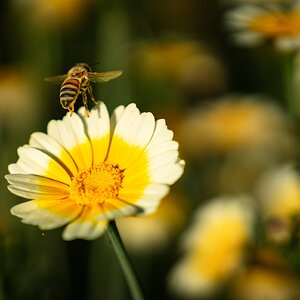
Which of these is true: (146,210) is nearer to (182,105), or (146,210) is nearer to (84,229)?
(84,229)

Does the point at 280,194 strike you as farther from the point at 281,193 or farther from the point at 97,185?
the point at 97,185

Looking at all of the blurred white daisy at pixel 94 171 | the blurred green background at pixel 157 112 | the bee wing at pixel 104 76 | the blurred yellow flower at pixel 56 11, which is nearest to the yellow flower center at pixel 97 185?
the blurred white daisy at pixel 94 171

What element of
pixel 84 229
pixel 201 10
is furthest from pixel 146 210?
pixel 201 10

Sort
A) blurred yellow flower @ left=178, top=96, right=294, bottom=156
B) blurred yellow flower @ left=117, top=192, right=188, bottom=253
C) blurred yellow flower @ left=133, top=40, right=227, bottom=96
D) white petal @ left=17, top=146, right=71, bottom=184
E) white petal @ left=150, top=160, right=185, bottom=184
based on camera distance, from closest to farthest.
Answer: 1. white petal @ left=150, top=160, right=185, bottom=184
2. white petal @ left=17, top=146, right=71, bottom=184
3. blurred yellow flower @ left=117, top=192, right=188, bottom=253
4. blurred yellow flower @ left=178, top=96, right=294, bottom=156
5. blurred yellow flower @ left=133, top=40, right=227, bottom=96

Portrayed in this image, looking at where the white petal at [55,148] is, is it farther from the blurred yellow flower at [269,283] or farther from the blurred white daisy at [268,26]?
the blurred white daisy at [268,26]

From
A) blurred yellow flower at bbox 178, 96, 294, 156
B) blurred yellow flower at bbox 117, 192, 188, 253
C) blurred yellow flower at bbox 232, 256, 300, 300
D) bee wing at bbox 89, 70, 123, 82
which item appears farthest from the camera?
blurred yellow flower at bbox 178, 96, 294, 156

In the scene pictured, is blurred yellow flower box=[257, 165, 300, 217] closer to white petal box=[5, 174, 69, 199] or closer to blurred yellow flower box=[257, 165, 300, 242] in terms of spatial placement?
blurred yellow flower box=[257, 165, 300, 242]

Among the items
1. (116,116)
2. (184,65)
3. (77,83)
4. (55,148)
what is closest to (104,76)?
(77,83)

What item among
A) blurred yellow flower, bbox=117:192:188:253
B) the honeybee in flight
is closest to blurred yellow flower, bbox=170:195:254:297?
blurred yellow flower, bbox=117:192:188:253
